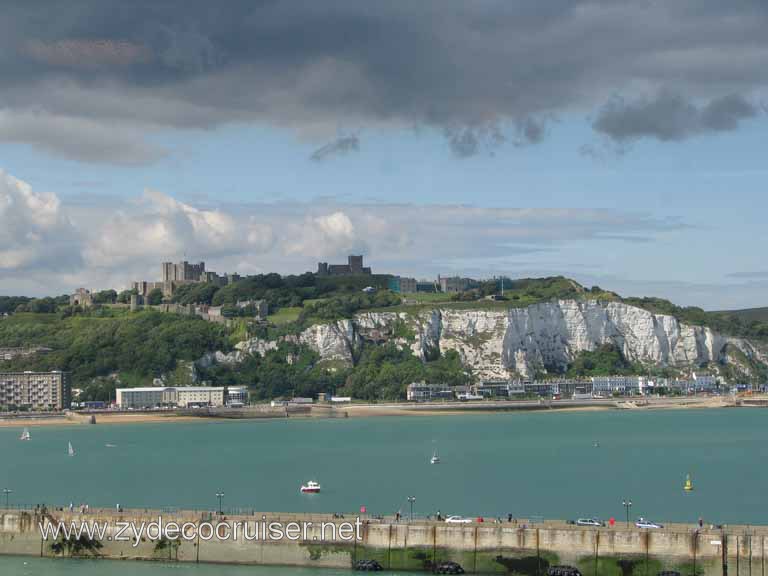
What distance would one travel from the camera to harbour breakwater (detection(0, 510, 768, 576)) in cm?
5403

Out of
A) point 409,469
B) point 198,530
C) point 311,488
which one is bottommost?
point 311,488

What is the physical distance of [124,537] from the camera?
61.0 m

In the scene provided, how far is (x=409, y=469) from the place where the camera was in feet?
341

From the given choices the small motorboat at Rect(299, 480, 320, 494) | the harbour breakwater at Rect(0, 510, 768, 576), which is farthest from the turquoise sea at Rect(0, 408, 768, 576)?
the harbour breakwater at Rect(0, 510, 768, 576)

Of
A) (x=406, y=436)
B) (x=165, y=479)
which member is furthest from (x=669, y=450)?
(x=165, y=479)

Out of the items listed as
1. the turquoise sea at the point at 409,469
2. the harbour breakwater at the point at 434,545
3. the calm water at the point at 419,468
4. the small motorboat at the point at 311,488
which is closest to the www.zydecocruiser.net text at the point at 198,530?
the harbour breakwater at the point at 434,545

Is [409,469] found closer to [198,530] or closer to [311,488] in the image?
[311,488]

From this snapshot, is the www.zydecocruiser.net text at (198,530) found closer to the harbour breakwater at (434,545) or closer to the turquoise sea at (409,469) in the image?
the harbour breakwater at (434,545)

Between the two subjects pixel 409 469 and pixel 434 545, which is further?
pixel 409 469

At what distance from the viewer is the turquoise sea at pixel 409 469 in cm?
7888

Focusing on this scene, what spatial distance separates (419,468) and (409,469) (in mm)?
1233

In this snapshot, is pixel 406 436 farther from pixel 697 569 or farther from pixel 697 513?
pixel 697 569

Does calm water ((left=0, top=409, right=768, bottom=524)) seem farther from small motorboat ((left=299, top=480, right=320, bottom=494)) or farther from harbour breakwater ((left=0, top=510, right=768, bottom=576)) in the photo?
harbour breakwater ((left=0, top=510, right=768, bottom=576))

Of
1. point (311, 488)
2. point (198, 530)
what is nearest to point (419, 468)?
point (311, 488)
